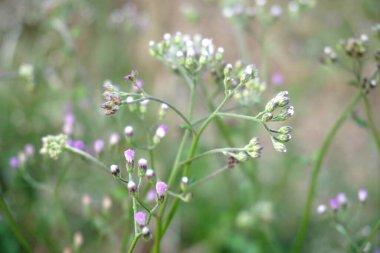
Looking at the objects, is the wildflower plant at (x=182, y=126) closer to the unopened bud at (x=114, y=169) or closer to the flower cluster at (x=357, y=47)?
the unopened bud at (x=114, y=169)

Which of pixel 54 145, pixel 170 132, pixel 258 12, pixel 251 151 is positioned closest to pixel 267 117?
pixel 251 151

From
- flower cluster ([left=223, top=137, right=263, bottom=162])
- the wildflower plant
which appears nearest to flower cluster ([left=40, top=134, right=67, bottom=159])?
the wildflower plant

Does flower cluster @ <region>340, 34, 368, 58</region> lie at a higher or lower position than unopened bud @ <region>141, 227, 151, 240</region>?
higher

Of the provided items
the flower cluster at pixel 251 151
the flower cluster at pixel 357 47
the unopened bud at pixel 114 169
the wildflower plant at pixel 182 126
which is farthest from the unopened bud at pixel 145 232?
the flower cluster at pixel 357 47

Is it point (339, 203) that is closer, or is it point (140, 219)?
point (140, 219)

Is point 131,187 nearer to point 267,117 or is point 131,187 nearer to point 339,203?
point 267,117

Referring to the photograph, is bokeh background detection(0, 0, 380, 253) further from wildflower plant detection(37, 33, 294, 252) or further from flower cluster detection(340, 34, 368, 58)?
wildflower plant detection(37, 33, 294, 252)

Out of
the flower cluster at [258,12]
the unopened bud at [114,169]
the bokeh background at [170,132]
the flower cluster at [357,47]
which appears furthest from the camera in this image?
the bokeh background at [170,132]

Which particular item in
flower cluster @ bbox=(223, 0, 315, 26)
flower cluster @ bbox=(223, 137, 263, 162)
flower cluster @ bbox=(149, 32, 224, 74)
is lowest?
flower cluster @ bbox=(223, 137, 263, 162)
